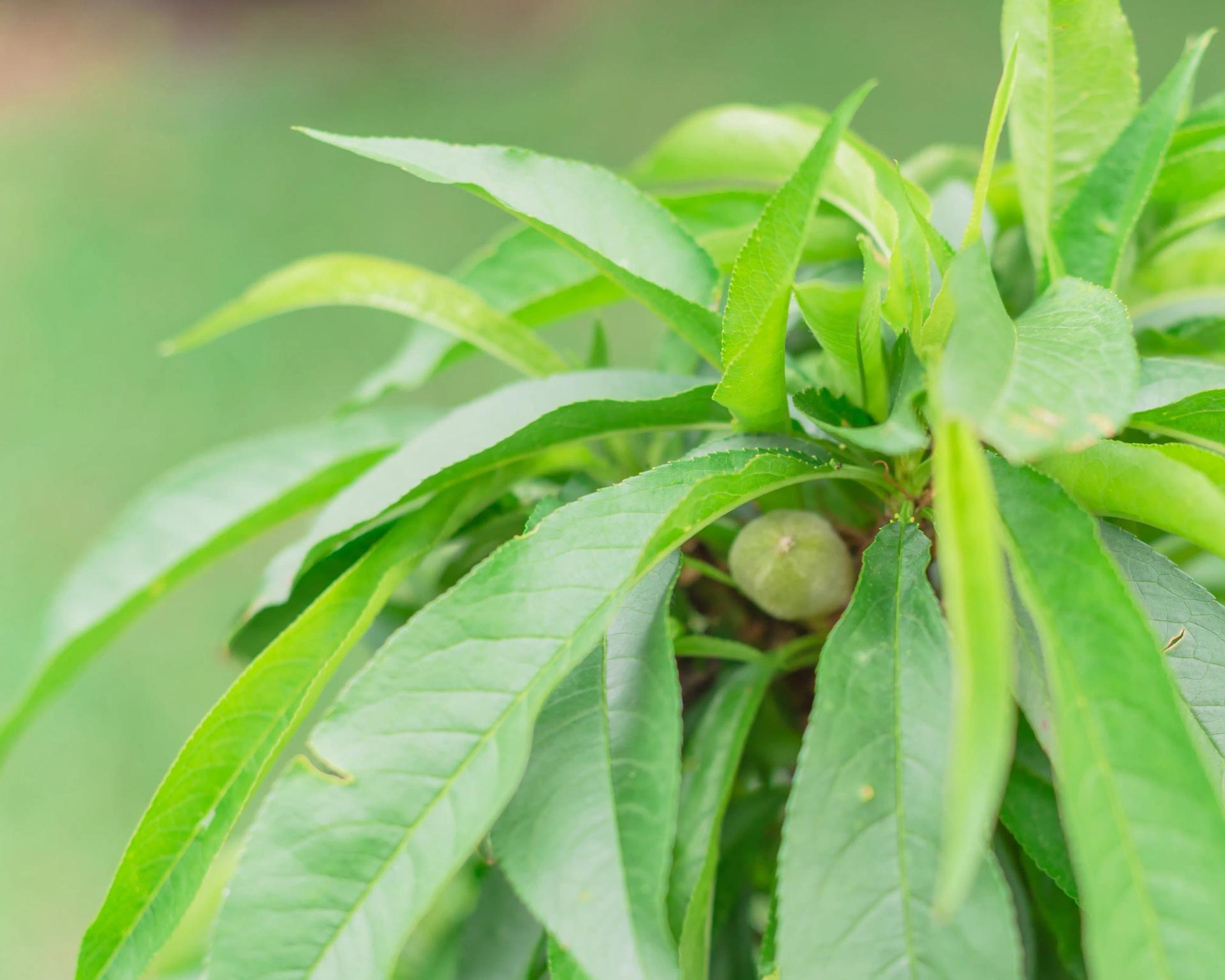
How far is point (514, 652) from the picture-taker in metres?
0.25

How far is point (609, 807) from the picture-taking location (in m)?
0.25

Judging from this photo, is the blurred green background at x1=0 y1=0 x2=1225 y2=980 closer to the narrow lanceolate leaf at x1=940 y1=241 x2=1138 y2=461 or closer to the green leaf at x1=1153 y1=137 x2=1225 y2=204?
the green leaf at x1=1153 y1=137 x2=1225 y2=204

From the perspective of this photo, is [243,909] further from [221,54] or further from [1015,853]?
[221,54]

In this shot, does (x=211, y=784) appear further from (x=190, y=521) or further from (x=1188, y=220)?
(x=1188, y=220)

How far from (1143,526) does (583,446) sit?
0.20m

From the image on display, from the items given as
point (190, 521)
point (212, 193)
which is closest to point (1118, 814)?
point (190, 521)

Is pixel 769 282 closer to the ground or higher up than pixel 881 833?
higher up

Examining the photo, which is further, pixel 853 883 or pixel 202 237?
pixel 202 237

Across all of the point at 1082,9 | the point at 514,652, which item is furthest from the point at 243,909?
the point at 1082,9

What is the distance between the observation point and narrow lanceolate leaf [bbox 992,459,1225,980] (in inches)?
7.9

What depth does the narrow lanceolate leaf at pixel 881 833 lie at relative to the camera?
229 millimetres

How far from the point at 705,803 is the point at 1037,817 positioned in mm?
96

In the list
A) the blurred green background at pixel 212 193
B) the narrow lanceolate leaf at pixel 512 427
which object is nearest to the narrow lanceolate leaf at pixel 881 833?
the narrow lanceolate leaf at pixel 512 427

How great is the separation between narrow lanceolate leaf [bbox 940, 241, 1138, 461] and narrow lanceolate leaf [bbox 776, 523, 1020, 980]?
0.07m
